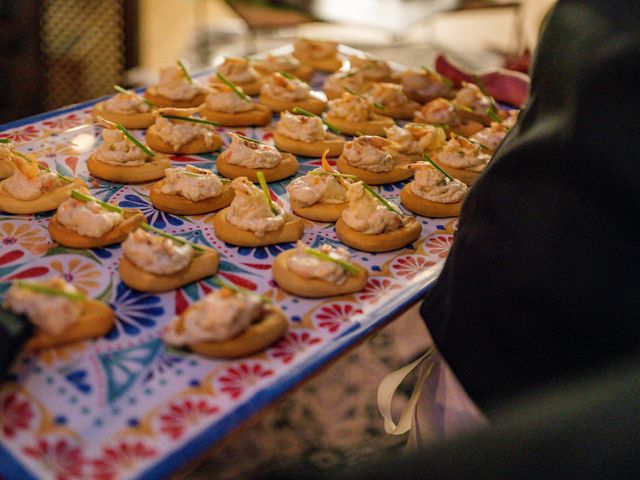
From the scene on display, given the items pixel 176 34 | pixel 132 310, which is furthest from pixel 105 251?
pixel 176 34

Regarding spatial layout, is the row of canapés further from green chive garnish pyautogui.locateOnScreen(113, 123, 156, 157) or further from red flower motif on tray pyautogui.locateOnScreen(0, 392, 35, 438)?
red flower motif on tray pyautogui.locateOnScreen(0, 392, 35, 438)

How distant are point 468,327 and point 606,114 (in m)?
0.49

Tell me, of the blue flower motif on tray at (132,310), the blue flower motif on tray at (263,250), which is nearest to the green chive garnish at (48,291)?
the blue flower motif on tray at (132,310)

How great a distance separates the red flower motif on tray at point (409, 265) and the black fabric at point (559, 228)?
0.33 metres

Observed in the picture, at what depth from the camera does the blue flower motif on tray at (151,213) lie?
1807 millimetres

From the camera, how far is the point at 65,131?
2229 mm

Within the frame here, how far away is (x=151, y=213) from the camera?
1.85 meters

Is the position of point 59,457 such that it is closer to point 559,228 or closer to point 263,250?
point 263,250

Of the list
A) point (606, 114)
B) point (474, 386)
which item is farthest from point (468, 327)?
point (606, 114)

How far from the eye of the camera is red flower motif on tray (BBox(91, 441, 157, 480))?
1.02 m

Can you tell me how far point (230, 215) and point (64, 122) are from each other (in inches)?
36.8

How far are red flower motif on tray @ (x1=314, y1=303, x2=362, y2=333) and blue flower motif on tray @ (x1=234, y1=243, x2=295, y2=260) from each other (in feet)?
0.91

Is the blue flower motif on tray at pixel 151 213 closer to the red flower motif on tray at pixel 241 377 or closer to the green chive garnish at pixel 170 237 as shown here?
the green chive garnish at pixel 170 237

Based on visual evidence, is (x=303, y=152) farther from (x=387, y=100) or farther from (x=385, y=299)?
(x=385, y=299)
